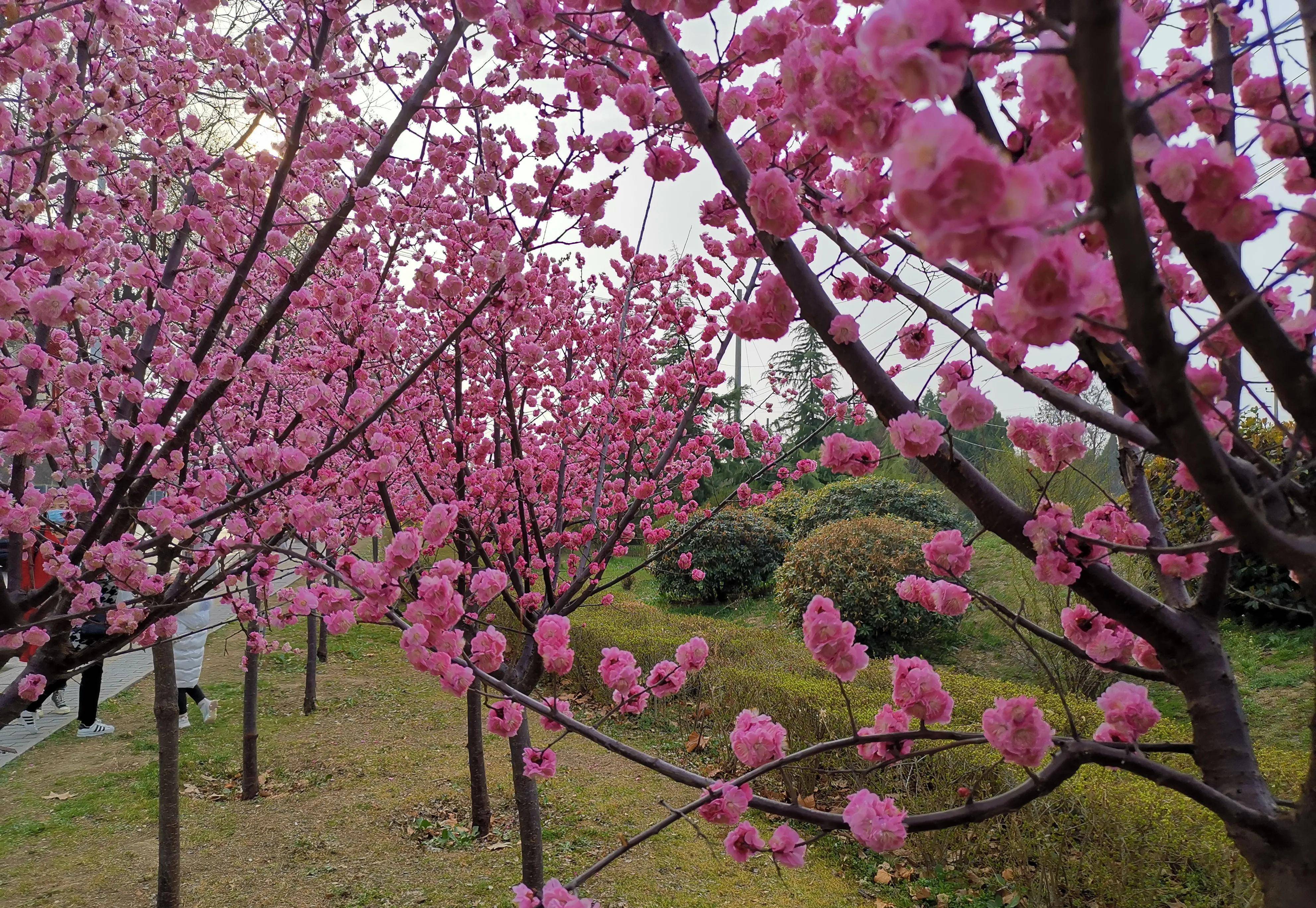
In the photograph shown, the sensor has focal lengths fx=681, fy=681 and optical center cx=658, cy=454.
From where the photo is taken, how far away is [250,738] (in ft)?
18.4

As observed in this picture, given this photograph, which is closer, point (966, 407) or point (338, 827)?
point (966, 407)

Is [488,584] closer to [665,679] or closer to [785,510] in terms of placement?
[665,679]

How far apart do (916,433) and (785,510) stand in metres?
11.9

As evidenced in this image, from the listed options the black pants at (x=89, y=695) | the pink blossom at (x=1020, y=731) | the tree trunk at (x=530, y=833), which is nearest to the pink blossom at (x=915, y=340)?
the pink blossom at (x=1020, y=731)

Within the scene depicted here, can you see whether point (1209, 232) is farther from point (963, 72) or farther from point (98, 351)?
point (98, 351)

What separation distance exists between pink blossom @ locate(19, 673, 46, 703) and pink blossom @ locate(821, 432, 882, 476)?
277 cm

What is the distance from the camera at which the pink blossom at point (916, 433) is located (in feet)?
4.18

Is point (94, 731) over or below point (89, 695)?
below

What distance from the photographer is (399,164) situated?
13.6ft

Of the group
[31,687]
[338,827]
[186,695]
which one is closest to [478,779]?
[338,827]

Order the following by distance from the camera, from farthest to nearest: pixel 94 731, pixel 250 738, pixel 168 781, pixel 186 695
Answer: pixel 186 695 < pixel 94 731 < pixel 250 738 < pixel 168 781

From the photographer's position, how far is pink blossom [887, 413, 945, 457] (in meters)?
1.28

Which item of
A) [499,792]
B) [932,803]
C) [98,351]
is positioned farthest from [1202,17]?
[499,792]

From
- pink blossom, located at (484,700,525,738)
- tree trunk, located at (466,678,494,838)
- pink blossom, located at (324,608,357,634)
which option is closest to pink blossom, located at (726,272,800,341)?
pink blossom, located at (484,700,525,738)
